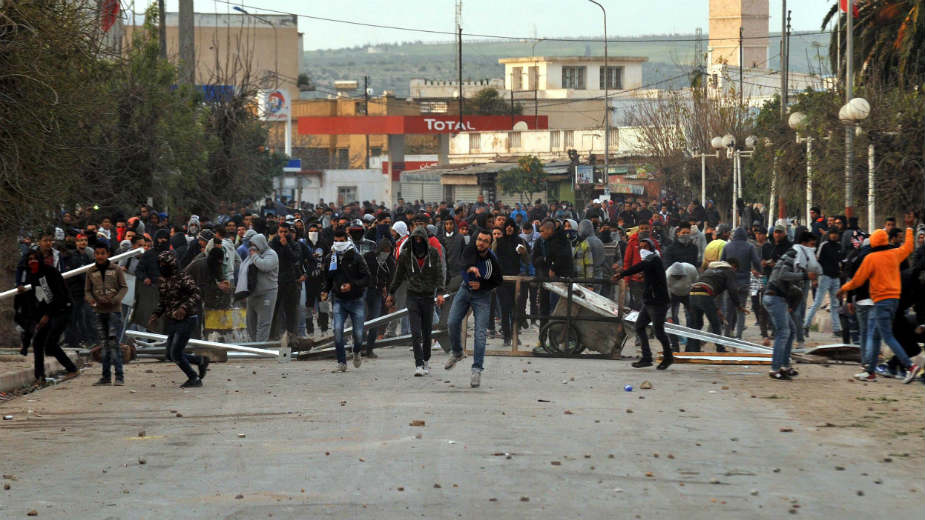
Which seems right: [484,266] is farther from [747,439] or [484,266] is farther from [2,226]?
[2,226]

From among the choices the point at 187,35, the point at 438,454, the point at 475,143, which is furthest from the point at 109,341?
the point at 475,143

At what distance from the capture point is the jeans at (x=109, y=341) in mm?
14586

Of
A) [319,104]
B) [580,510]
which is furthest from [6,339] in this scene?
[319,104]

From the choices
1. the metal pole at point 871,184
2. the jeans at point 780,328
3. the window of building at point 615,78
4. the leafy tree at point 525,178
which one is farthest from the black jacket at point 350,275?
the window of building at point 615,78

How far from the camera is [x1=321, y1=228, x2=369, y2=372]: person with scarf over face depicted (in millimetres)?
15258

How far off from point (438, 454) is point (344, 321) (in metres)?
6.12

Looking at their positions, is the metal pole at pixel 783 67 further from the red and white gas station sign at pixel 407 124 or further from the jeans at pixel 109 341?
the red and white gas station sign at pixel 407 124

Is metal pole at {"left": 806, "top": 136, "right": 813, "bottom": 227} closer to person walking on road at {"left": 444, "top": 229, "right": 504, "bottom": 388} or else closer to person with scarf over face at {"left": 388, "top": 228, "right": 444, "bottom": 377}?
person with scarf over face at {"left": 388, "top": 228, "right": 444, "bottom": 377}

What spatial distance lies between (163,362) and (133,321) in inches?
67.0

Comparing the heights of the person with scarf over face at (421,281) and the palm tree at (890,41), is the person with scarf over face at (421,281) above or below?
below

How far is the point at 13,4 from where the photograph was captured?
47.9ft

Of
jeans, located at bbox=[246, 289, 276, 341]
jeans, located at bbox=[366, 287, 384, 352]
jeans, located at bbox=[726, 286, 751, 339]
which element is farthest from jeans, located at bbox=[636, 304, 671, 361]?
jeans, located at bbox=[246, 289, 276, 341]

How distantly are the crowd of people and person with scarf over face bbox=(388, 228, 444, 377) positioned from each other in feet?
0.06

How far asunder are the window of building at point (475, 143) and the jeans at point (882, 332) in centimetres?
6729
